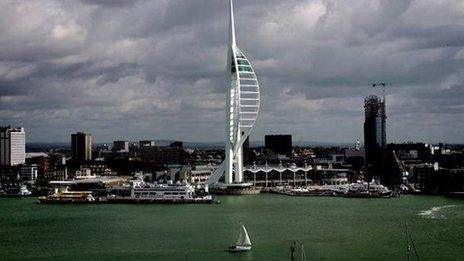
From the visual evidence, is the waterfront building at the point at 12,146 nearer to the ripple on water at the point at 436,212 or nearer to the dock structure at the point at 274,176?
the dock structure at the point at 274,176

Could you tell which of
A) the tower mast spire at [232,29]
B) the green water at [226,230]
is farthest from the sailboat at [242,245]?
the tower mast spire at [232,29]

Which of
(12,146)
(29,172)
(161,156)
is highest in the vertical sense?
(12,146)

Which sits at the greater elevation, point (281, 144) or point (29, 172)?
point (281, 144)

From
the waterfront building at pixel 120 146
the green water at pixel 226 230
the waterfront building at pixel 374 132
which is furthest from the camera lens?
the waterfront building at pixel 120 146

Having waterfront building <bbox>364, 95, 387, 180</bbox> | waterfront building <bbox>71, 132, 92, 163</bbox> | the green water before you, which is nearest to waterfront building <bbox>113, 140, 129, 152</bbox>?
waterfront building <bbox>71, 132, 92, 163</bbox>

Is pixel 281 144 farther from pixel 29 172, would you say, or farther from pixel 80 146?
pixel 29 172

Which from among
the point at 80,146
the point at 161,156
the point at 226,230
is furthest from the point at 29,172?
the point at 226,230
